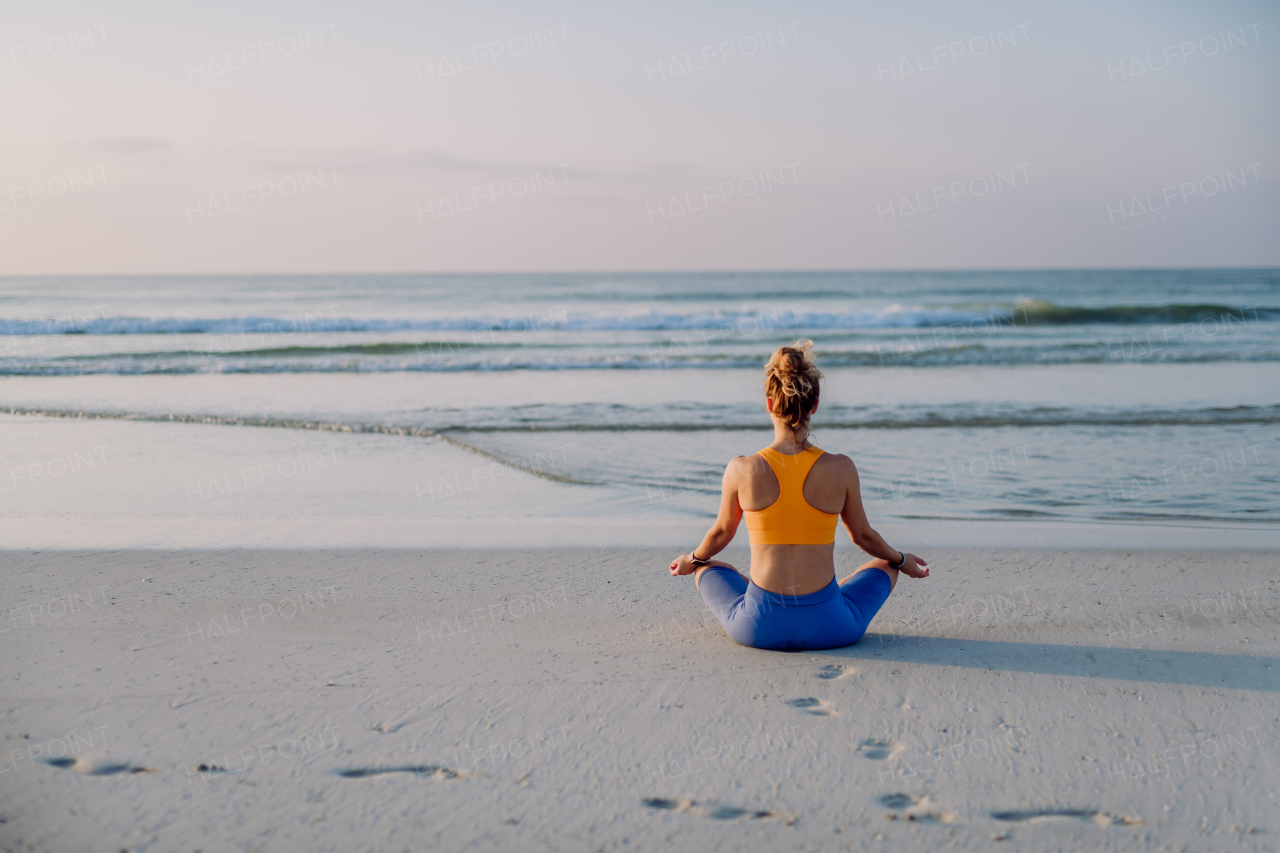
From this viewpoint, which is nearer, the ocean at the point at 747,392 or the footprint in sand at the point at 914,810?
the footprint in sand at the point at 914,810

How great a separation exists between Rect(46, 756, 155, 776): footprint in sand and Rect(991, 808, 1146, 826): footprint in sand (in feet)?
8.11

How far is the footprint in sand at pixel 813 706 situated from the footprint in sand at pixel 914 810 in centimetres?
51

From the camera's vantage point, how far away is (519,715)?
2945mm

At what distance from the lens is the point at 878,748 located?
8.90ft

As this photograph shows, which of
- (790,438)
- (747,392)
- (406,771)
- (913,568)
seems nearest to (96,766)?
(406,771)

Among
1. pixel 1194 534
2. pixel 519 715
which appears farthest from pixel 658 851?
pixel 1194 534

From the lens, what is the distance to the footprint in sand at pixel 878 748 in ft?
8.75

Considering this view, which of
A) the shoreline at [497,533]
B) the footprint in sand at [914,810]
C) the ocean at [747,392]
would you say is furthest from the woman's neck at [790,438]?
the ocean at [747,392]

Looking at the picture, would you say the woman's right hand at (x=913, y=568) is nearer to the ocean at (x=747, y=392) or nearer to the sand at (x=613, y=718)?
the sand at (x=613, y=718)

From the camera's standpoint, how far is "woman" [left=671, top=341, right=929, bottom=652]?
10.6 ft

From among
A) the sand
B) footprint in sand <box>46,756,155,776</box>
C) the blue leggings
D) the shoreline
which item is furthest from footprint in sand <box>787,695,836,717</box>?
the shoreline

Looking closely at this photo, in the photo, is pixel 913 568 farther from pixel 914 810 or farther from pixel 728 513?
pixel 914 810

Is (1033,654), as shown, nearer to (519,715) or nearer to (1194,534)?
(519,715)

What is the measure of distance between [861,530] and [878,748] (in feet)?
2.98
